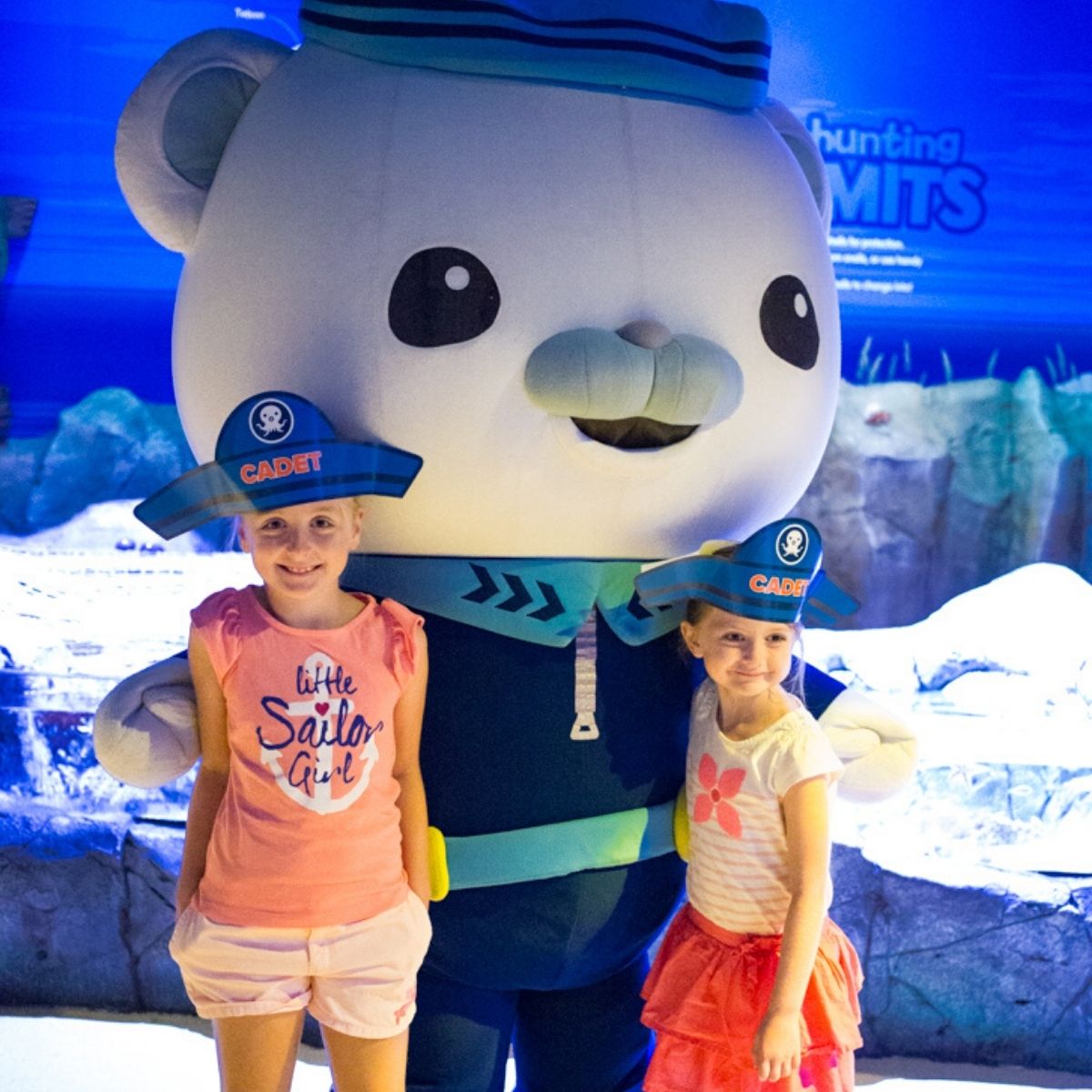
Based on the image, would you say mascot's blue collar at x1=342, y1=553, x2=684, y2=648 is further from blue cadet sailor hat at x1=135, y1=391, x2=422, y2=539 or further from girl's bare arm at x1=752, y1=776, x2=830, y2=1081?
girl's bare arm at x1=752, y1=776, x2=830, y2=1081

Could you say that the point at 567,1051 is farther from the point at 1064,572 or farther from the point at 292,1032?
the point at 1064,572

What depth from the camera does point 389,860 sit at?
1.82 metres

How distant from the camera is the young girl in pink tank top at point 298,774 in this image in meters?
1.76

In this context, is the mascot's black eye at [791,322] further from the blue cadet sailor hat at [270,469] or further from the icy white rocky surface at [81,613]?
the icy white rocky surface at [81,613]

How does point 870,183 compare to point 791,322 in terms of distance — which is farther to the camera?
point 870,183

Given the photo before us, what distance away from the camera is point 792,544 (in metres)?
1.89

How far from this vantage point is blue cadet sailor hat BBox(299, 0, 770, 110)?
1.90 meters

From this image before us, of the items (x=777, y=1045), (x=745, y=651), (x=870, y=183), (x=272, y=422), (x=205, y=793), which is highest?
(x=870, y=183)

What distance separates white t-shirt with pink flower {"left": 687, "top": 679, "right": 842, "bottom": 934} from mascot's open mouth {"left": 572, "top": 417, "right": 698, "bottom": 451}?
0.43 metres

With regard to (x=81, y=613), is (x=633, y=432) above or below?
above

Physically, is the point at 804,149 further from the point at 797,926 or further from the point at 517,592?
the point at 797,926

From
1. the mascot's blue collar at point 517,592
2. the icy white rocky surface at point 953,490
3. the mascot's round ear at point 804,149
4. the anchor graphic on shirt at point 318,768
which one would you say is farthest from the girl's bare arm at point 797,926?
the icy white rocky surface at point 953,490

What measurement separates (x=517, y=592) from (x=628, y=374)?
383 millimetres

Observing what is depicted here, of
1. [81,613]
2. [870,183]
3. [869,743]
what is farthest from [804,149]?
[81,613]
